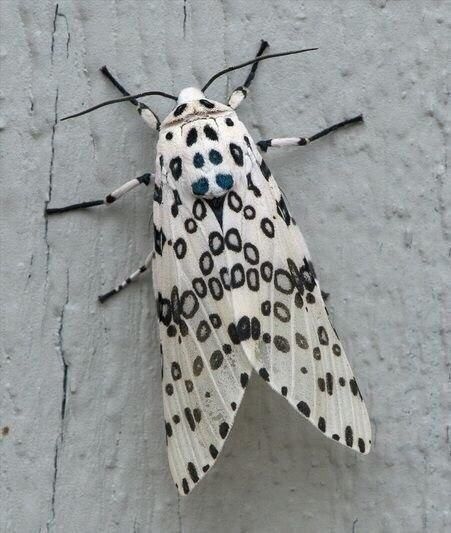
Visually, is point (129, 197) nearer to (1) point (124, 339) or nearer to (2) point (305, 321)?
(1) point (124, 339)

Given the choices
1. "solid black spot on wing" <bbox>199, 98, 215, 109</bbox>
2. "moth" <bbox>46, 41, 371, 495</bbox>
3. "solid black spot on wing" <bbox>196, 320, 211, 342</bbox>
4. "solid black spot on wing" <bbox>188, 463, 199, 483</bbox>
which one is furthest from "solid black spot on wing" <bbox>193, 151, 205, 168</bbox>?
"solid black spot on wing" <bbox>188, 463, 199, 483</bbox>

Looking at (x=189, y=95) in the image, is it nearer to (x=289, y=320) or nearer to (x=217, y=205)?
(x=217, y=205)

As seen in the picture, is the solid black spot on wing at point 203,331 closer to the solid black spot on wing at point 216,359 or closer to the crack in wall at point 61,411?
the solid black spot on wing at point 216,359

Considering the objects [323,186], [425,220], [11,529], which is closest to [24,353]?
[11,529]

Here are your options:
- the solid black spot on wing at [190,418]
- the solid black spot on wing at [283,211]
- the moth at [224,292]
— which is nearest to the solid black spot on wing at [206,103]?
the moth at [224,292]

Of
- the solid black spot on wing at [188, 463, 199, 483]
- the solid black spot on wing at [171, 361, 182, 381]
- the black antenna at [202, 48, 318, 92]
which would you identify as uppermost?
the black antenna at [202, 48, 318, 92]

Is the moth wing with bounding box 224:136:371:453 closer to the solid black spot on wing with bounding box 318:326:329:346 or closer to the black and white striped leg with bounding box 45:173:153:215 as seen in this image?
the solid black spot on wing with bounding box 318:326:329:346
